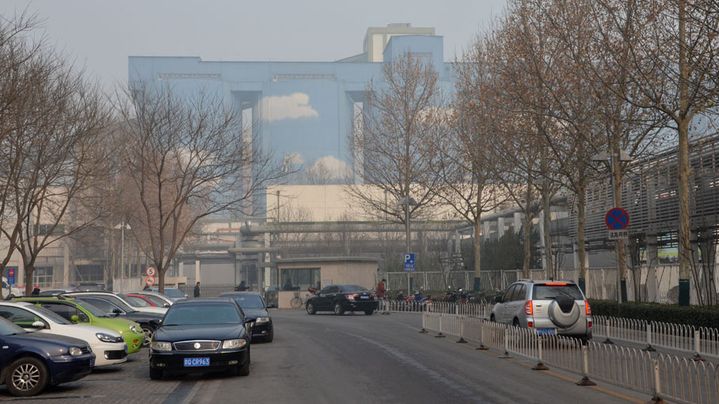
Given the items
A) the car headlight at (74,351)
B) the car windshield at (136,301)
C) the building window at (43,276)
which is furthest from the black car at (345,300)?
the building window at (43,276)

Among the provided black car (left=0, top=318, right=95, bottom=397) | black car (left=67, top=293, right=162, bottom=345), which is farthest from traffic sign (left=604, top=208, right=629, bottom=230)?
black car (left=0, top=318, right=95, bottom=397)

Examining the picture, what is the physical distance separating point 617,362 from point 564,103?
18338mm

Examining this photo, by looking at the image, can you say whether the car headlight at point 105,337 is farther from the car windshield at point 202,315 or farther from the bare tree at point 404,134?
the bare tree at point 404,134

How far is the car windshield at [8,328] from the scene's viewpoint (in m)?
14.1

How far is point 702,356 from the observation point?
58.2 feet

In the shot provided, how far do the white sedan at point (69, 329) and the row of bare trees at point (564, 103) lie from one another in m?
13.7

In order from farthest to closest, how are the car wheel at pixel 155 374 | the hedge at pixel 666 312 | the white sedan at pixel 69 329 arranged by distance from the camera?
1. the hedge at pixel 666 312
2. the white sedan at pixel 69 329
3. the car wheel at pixel 155 374

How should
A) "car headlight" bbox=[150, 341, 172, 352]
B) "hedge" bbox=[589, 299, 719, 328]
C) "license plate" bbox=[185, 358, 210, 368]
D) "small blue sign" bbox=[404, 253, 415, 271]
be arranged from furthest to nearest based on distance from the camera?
"small blue sign" bbox=[404, 253, 415, 271] → "hedge" bbox=[589, 299, 719, 328] → "car headlight" bbox=[150, 341, 172, 352] → "license plate" bbox=[185, 358, 210, 368]

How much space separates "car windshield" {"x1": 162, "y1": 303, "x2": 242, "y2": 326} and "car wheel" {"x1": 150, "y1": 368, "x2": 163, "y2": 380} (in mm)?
1218

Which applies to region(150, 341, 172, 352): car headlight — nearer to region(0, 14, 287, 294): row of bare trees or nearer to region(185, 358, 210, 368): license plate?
region(185, 358, 210, 368): license plate

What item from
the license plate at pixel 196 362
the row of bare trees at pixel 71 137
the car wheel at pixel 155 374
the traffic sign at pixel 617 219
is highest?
the row of bare trees at pixel 71 137

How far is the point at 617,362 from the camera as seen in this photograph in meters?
12.9

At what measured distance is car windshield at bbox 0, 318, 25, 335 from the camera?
14.1 m

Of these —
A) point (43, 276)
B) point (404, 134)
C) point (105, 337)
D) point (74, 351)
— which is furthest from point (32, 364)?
point (43, 276)
